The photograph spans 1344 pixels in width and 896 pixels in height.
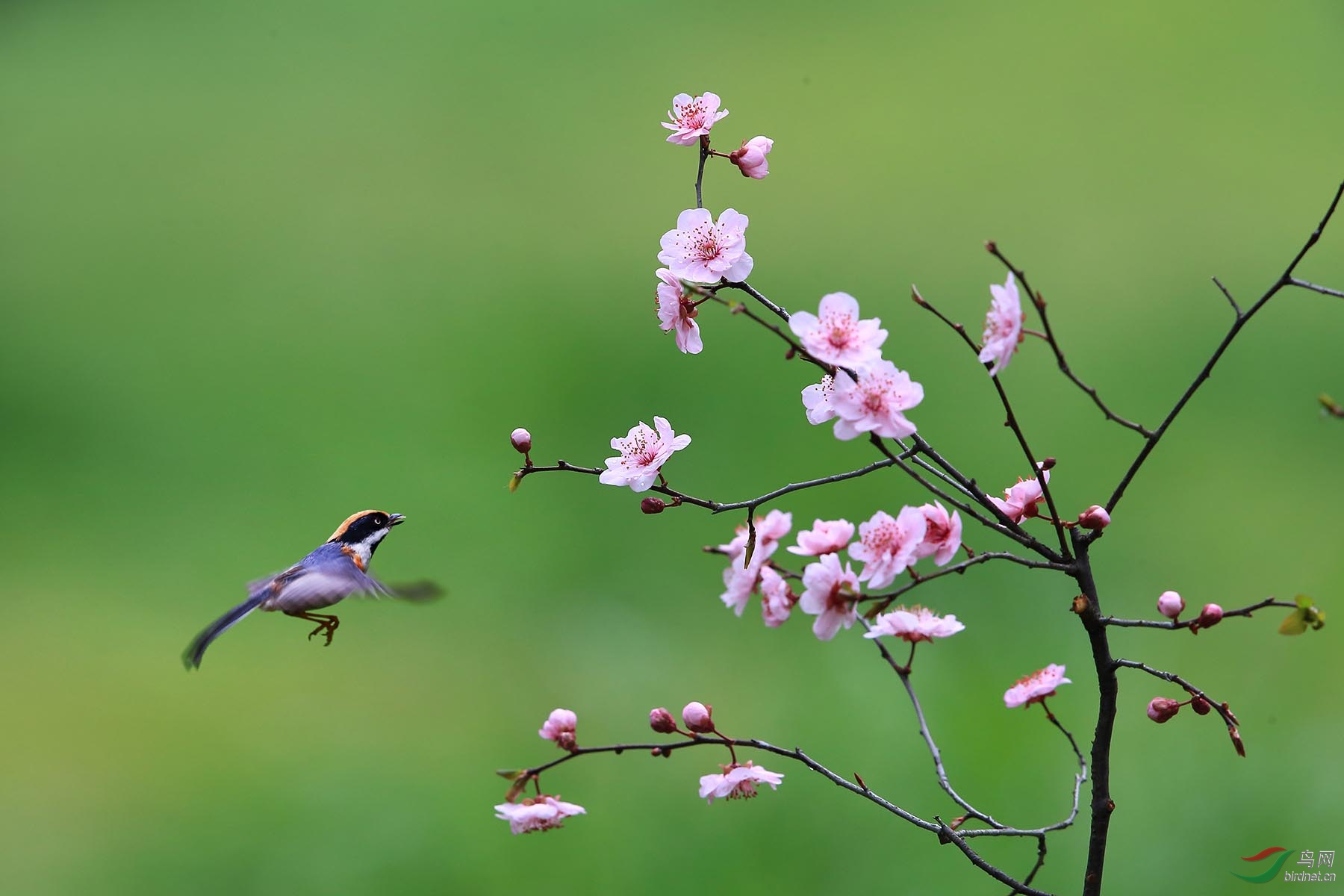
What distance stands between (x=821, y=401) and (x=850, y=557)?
141mm

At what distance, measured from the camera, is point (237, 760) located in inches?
114

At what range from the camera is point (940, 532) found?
3.50 feet

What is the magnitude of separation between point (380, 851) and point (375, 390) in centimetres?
222

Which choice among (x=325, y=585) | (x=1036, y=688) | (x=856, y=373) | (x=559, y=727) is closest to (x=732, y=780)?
(x=559, y=727)

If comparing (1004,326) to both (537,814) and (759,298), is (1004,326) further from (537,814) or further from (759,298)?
(537,814)

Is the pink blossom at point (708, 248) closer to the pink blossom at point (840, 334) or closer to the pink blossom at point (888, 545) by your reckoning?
the pink blossom at point (840, 334)

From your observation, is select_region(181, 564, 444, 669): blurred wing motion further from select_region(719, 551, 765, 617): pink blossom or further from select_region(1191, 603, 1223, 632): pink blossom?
select_region(1191, 603, 1223, 632): pink blossom

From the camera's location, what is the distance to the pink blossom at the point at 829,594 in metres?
1.00

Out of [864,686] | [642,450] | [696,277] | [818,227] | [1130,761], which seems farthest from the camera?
[818,227]

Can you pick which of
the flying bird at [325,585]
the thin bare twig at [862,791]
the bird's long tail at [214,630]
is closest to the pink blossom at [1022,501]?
the thin bare twig at [862,791]

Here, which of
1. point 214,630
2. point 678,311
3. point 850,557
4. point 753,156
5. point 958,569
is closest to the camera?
point 958,569

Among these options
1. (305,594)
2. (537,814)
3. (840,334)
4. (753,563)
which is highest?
(840,334)

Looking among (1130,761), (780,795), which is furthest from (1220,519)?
Result: (780,795)

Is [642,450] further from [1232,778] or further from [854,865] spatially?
[1232,778]
